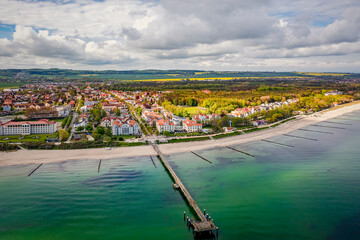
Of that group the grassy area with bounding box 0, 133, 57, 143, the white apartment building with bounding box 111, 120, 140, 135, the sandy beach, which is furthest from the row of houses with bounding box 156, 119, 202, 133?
the grassy area with bounding box 0, 133, 57, 143

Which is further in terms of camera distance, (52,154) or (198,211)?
(52,154)

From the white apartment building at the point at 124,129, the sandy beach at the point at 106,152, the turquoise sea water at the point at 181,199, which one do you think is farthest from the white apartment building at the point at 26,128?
the turquoise sea water at the point at 181,199

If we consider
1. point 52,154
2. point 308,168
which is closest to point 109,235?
point 52,154

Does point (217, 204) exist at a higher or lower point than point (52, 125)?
lower

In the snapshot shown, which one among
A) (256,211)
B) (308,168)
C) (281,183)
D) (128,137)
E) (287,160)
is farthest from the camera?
(128,137)

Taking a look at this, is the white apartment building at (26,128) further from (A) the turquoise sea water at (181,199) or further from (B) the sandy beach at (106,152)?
(A) the turquoise sea water at (181,199)

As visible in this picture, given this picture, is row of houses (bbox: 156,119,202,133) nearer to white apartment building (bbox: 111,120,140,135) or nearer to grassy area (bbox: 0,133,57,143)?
white apartment building (bbox: 111,120,140,135)

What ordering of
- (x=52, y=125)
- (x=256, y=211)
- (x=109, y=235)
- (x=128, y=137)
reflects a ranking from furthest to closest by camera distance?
1. (x=52, y=125)
2. (x=128, y=137)
3. (x=256, y=211)
4. (x=109, y=235)

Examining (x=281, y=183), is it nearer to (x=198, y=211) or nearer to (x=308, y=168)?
(x=308, y=168)
